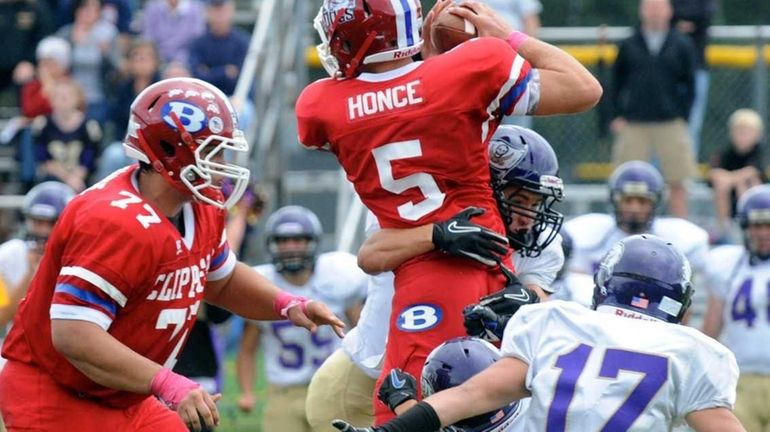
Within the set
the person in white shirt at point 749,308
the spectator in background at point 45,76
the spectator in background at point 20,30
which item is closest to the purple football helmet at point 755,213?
the person in white shirt at point 749,308

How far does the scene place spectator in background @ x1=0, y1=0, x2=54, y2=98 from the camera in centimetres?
1287

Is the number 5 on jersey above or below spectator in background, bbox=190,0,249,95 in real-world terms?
above

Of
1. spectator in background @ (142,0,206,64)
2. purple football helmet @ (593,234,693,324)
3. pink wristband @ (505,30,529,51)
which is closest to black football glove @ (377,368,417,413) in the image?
purple football helmet @ (593,234,693,324)

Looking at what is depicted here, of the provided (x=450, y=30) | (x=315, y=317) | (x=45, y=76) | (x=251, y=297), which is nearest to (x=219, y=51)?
(x=45, y=76)

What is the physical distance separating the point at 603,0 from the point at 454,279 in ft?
27.9

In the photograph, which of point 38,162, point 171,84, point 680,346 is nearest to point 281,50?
point 38,162

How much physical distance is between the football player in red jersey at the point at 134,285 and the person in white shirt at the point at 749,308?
449 cm

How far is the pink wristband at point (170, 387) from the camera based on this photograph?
4902mm

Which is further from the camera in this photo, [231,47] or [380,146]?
[231,47]

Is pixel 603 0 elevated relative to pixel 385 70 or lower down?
lower down

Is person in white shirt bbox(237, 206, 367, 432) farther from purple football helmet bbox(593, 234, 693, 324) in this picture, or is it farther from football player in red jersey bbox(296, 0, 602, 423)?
purple football helmet bbox(593, 234, 693, 324)

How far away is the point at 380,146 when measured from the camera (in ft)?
16.8

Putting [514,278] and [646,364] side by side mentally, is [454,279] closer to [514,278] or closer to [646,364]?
[514,278]

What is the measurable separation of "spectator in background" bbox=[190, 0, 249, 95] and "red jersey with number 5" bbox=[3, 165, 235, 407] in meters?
6.38
